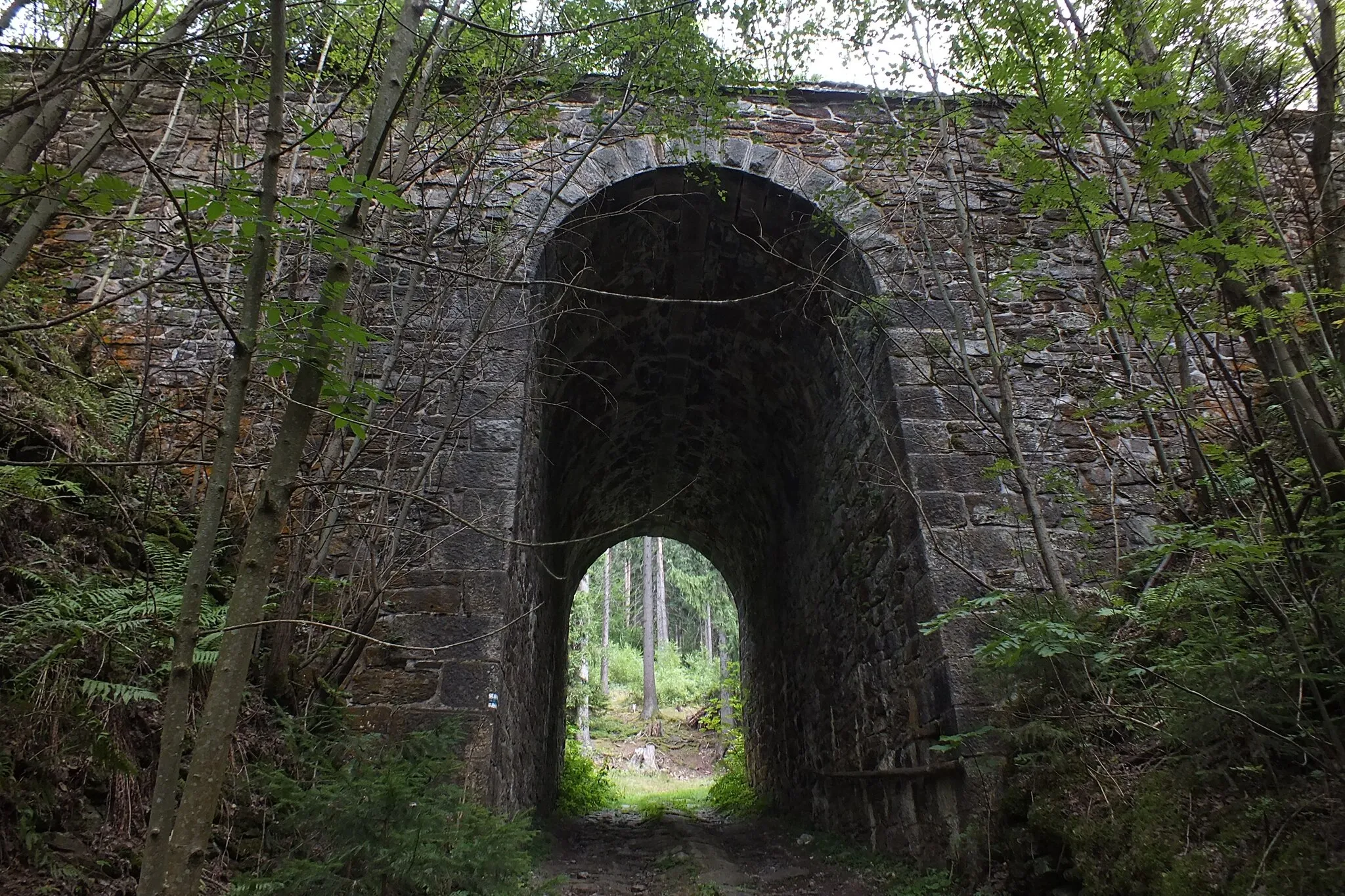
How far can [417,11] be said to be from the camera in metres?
2.17

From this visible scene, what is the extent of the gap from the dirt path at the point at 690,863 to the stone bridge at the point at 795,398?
0.48 meters

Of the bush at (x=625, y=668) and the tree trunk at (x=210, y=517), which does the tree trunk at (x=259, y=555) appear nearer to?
the tree trunk at (x=210, y=517)

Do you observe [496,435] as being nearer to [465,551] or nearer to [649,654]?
[465,551]

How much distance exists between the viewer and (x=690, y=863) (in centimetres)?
513

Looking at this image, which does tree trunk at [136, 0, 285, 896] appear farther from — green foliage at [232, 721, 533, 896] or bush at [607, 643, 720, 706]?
bush at [607, 643, 720, 706]

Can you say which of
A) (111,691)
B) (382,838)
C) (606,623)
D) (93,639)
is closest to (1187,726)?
(382,838)

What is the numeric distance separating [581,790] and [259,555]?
350 inches

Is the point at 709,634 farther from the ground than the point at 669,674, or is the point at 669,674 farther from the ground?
the point at 709,634

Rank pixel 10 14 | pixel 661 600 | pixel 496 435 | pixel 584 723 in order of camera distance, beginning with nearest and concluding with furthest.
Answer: pixel 10 14, pixel 496 435, pixel 584 723, pixel 661 600

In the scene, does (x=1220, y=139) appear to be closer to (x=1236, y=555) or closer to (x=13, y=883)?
(x=1236, y=555)

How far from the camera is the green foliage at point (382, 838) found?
2.46 metres

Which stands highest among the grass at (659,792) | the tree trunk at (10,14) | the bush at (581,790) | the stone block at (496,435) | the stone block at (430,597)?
the tree trunk at (10,14)

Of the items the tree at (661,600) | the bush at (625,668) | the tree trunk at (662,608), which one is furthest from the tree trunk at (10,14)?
the bush at (625,668)

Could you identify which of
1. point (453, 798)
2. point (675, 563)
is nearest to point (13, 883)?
point (453, 798)
